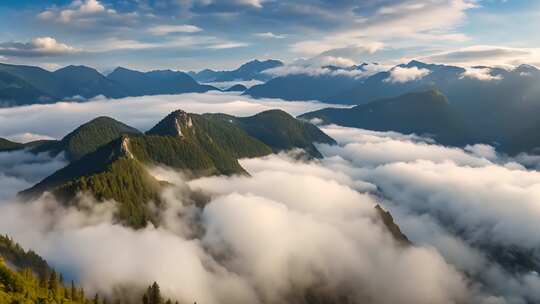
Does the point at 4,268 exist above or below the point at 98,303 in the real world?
above

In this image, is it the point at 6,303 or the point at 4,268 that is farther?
the point at 4,268

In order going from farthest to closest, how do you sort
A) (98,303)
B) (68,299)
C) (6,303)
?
(98,303), (68,299), (6,303)

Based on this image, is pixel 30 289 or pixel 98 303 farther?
pixel 98 303

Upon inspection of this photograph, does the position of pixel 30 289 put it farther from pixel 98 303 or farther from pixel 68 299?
pixel 98 303

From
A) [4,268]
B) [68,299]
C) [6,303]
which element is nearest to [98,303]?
[68,299]

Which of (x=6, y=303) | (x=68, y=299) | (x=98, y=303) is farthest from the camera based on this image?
(x=98, y=303)

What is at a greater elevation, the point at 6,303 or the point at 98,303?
the point at 6,303

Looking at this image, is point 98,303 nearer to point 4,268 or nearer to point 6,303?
point 4,268

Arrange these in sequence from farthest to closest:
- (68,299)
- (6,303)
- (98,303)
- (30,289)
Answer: (98,303) → (68,299) → (30,289) → (6,303)

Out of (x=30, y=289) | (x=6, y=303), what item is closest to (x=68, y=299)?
(x=30, y=289)
